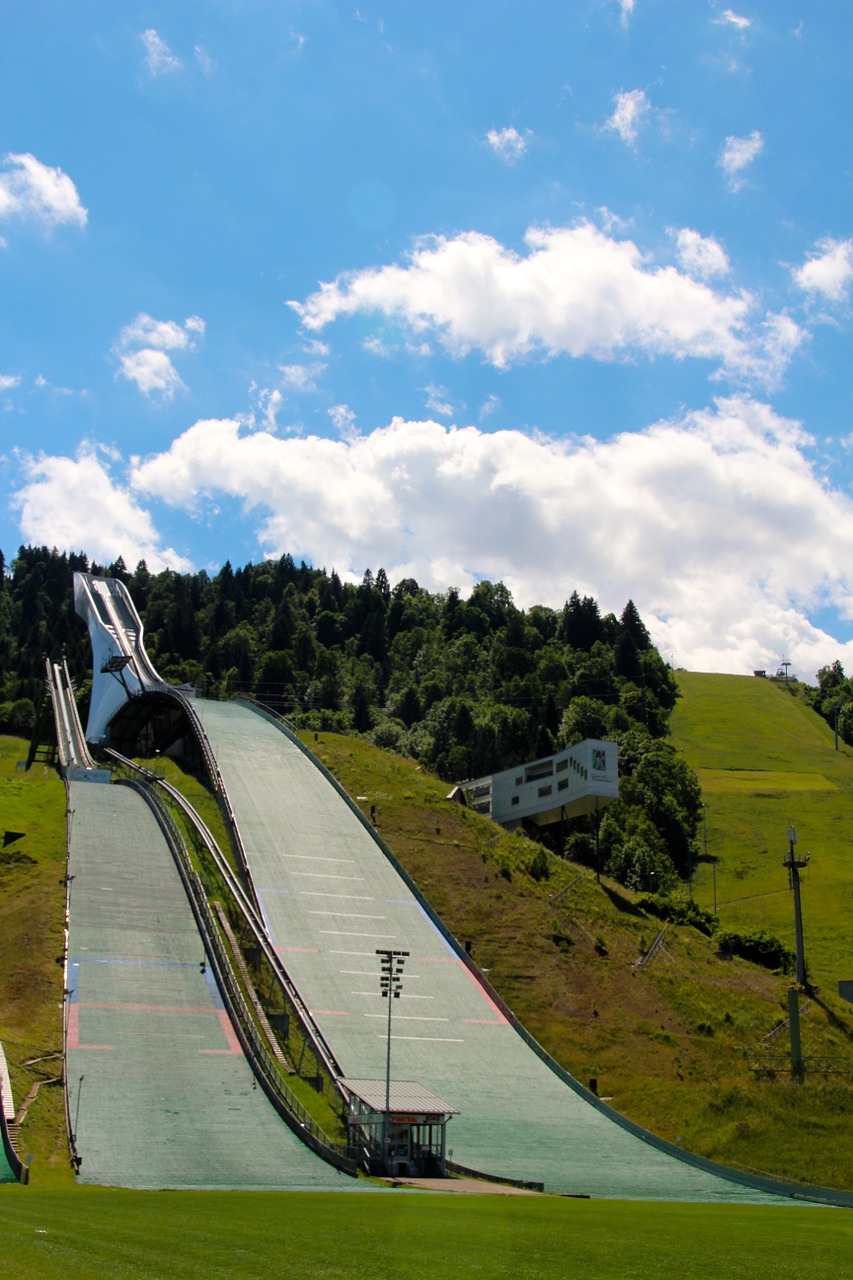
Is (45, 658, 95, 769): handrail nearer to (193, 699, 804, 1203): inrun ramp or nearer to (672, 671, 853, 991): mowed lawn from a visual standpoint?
(193, 699, 804, 1203): inrun ramp

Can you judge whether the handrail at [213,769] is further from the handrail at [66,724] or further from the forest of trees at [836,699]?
the forest of trees at [836,699]

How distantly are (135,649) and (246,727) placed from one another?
2284 cm

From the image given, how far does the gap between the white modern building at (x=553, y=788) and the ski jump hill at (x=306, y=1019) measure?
546 inches

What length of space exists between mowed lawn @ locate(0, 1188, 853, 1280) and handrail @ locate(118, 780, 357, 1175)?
5.91 m

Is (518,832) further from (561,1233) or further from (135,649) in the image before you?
(561,1233)

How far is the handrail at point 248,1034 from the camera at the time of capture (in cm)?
2433

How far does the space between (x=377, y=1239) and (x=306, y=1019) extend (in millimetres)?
17972

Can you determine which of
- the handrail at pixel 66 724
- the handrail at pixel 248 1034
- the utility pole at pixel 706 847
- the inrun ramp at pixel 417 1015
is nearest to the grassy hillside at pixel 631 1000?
the inrun ramp at pixel 417 1015

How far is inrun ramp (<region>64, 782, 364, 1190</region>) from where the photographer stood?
73.5 feet

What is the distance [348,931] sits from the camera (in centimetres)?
3981

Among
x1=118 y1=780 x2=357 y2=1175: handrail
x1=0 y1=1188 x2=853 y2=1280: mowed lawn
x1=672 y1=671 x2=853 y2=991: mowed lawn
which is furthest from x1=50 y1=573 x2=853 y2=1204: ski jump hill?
x1=672 y1=671 x2=853 y2=991: mowed lawn

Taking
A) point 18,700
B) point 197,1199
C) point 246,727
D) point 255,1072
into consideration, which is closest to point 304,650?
point 18,700

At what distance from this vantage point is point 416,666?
433 ft

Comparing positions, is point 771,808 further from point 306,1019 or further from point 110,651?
point 306,1019
